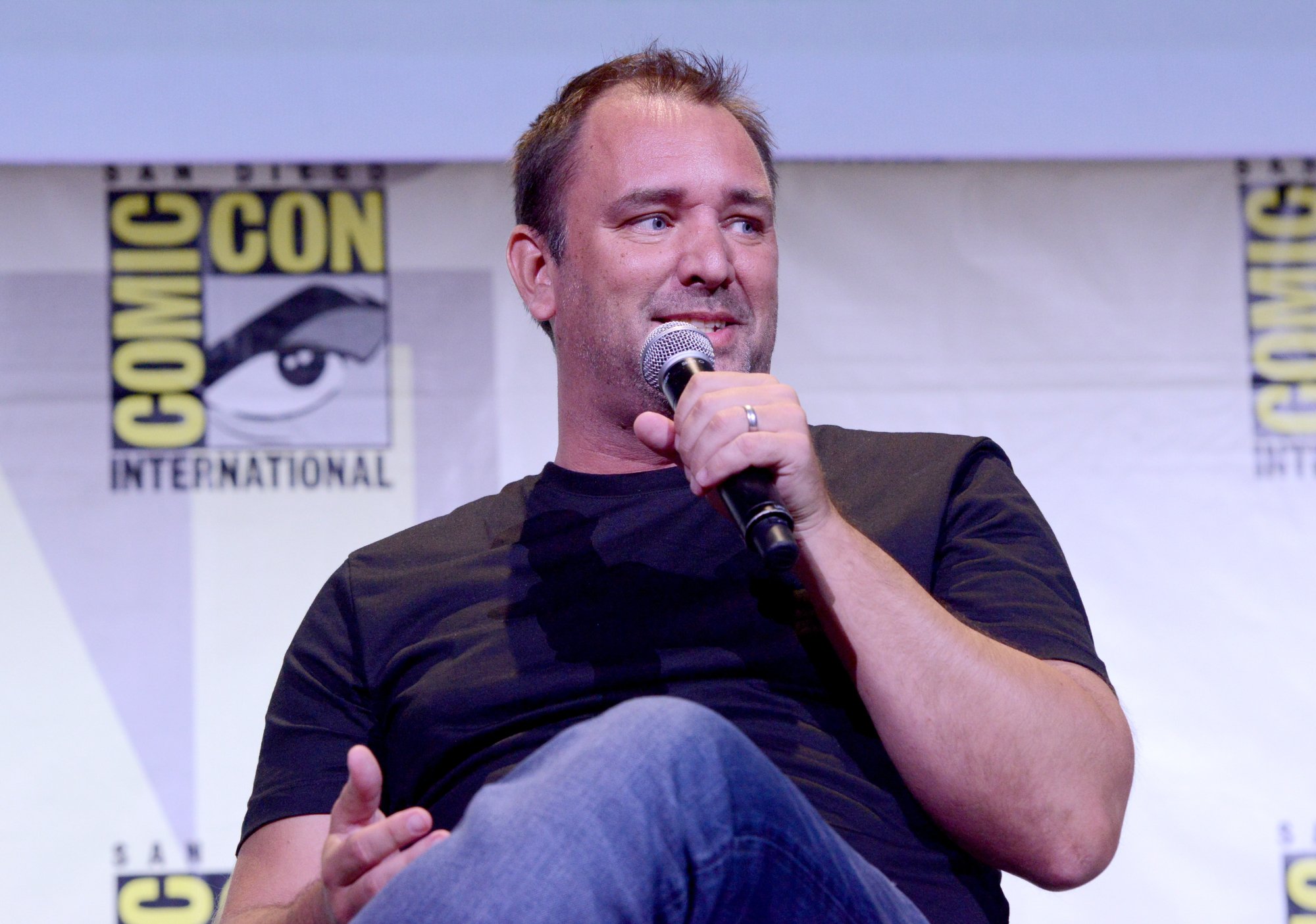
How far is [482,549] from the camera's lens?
1362 mm

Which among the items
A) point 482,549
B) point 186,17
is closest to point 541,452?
point 482,549

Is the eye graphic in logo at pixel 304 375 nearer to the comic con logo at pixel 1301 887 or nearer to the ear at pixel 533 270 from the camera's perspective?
the ear at pixel 533 270

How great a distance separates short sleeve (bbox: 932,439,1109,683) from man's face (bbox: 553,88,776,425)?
248 mm

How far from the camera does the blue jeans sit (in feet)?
2.31

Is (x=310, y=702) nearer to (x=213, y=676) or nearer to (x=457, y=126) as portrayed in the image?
(x=213, y=676)

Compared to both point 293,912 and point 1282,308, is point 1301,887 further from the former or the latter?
point 293,912

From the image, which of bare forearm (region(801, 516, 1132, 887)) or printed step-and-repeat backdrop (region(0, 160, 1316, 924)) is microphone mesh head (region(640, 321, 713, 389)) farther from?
printed step-and-repeat backdrop (region(0, 160, 1316, 924))

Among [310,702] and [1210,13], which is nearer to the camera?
[310,702]

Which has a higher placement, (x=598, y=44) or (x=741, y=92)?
(x=598, y=44)

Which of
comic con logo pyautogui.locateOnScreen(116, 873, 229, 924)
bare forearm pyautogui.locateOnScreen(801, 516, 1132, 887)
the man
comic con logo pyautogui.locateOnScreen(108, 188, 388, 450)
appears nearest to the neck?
the man

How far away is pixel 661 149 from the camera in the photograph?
138 centimetres

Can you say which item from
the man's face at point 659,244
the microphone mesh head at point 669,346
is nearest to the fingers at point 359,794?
the microphone mesh head at point 669,346

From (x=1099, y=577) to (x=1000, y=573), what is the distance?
36.7 inches

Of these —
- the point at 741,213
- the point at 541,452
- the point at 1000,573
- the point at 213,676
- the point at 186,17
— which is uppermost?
the point at 186,17
